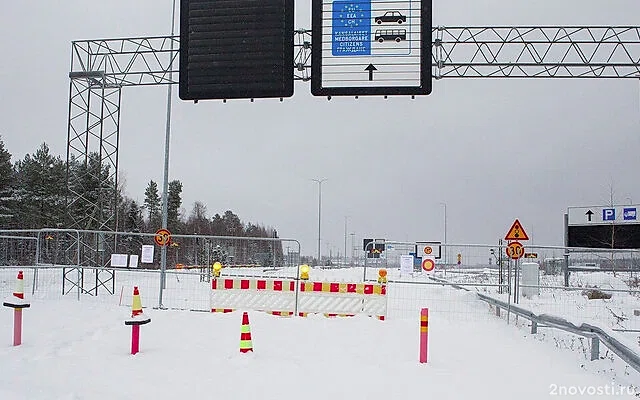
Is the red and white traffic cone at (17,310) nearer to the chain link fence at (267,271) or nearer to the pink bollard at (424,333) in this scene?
the pink bollard at (424,333)

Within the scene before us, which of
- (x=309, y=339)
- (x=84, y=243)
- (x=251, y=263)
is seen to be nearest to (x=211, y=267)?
(x=251, y=263)

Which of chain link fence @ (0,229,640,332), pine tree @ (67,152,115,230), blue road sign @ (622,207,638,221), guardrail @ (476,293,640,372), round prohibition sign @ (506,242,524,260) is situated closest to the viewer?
guardrail @ (476,293,640,372)

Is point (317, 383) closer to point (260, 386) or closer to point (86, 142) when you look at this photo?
point (260, 386)

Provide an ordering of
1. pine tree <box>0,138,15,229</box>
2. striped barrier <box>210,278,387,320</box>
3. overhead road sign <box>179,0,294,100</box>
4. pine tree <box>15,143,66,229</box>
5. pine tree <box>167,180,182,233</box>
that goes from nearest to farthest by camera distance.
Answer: overhead road sign <box>179,0,294,100</box>
striped barrier <box>210,278,387,320</box>
pine tree <box>0,138,15,229</box>
pine tree <box>15,143,66,229</box>
pine tree <box>167,180,182,233</box>

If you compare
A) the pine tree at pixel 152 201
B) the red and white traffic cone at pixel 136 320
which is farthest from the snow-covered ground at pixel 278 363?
the pine tree at pixel 152 201

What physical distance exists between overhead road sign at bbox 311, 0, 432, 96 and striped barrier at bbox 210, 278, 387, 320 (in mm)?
4962

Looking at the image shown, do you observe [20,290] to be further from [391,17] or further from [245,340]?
[391,17]

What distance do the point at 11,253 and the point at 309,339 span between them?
13.7 metres

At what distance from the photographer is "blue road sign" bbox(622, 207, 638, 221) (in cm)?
3553

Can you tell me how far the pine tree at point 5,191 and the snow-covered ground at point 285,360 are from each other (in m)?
38.4

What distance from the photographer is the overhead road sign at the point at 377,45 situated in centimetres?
1422

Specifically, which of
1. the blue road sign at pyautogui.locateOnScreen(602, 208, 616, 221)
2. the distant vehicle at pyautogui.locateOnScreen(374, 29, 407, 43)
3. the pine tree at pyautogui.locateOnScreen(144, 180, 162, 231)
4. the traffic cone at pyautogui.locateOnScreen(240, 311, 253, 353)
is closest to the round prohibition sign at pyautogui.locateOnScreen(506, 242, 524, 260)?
the distant vehicle at pyautogui.locateOnScreen(374, 29, 407, 43)

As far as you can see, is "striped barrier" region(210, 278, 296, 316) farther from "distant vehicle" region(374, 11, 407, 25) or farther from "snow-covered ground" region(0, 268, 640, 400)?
"distant vehicle" region(374, 11, 407, 25)

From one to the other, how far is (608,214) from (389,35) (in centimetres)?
2614
